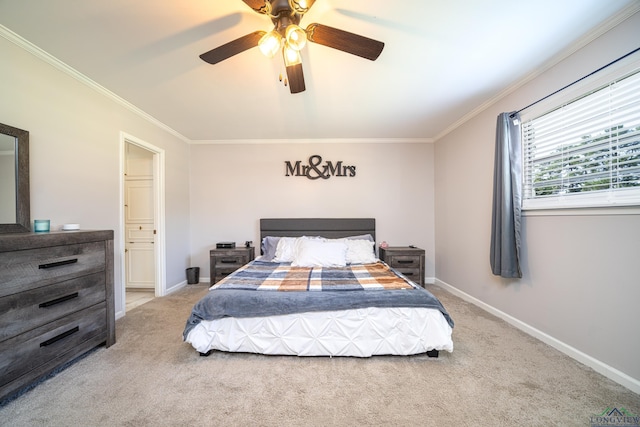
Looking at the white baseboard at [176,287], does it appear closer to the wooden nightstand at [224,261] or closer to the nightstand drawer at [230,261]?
the wooden nightstand at [224,261]

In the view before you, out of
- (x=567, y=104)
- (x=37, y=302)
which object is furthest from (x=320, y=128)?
(x=37, y=302)

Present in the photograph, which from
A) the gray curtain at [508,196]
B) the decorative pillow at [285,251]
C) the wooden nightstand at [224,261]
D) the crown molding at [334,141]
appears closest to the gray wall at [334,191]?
the crown molding at [334,141]

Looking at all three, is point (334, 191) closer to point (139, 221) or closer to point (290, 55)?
point (290, 55)

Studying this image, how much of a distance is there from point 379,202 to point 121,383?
373cm

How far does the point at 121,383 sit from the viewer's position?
161 centimetres

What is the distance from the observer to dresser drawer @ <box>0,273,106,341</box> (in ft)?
4.64

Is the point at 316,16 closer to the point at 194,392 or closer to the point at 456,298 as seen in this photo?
the point at 194,392

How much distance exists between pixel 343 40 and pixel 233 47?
73 centimetres

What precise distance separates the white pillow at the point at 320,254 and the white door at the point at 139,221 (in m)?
2.53

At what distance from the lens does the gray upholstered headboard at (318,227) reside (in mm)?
3900

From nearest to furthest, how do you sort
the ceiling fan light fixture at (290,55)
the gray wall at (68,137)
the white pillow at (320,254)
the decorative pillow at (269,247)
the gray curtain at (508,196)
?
the ceiling fan light fixture at (290,55) < the gray wall at (68,137) < the gray curtain at (508,196) < the white pillow at (320,254) < the decorative pillow at (269,247)

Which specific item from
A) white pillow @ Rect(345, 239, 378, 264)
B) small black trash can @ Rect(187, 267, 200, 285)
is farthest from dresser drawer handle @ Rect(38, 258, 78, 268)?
white pillow @ Rect(345, 239, 378, 264)

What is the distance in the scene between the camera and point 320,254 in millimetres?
3021

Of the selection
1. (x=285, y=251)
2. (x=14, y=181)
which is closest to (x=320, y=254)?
(x=285, y=251)
